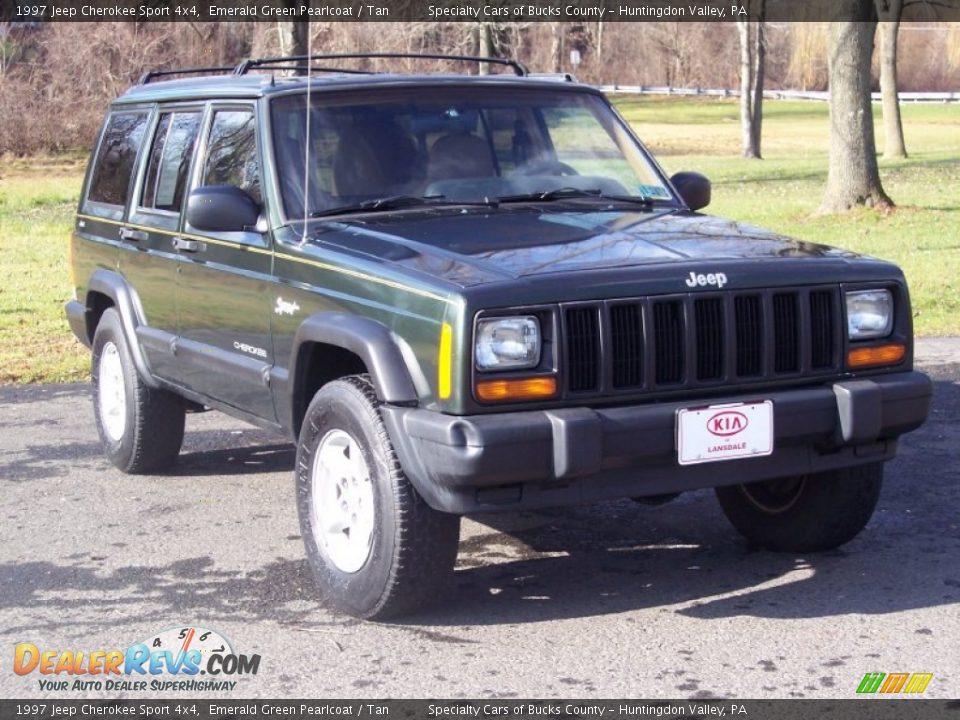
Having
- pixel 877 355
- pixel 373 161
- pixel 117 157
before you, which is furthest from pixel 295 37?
pixel 877 355

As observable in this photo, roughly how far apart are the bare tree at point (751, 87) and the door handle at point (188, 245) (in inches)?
1310

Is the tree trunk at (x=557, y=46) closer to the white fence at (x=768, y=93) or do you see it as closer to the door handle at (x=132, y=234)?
the white fence at (x=768, y=93)

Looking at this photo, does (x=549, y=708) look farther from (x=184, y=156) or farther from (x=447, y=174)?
(x=184, y=156)

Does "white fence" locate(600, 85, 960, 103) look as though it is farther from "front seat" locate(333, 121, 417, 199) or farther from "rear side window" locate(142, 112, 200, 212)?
"front seat" locate(333, 121, 417, 199)

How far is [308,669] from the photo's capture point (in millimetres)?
4555

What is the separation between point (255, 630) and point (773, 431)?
6.30 feet

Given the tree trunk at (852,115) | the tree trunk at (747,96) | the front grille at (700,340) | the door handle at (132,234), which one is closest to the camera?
the front grille at (700,340)

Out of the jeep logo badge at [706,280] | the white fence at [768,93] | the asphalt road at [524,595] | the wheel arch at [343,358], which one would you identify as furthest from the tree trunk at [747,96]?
the jeep logo badge at [706,280]

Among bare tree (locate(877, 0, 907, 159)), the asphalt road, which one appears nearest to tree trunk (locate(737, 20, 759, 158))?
bare tree (locate(877, 0, 907, 159))

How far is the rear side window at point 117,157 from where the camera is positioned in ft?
23.9

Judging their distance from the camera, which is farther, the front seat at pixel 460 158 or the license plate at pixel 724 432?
the front seat at pixel 460 158

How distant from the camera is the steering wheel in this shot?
20.0 ft

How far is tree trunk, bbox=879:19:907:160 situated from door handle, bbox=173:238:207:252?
30.8m

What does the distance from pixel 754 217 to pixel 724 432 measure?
16501 mm
